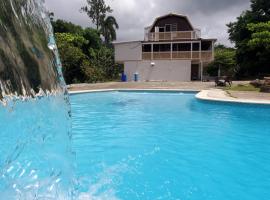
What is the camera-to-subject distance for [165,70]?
103ft

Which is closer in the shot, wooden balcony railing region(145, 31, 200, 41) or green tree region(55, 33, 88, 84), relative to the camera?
green tree region(55, 33, 88, 84)

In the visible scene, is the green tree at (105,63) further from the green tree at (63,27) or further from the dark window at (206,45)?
the dark window at (206,45)

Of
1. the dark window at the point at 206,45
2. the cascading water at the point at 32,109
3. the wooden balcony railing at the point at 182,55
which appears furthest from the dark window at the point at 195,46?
the cascading water at the point at 32,109

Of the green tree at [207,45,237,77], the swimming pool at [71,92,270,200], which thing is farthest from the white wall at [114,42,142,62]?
the swimming pool at [71,92,270,200]

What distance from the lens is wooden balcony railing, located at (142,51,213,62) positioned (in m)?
30.7

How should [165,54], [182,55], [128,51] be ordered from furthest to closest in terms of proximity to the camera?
1. [128,51]
2. [165,54]
3. [182,55]

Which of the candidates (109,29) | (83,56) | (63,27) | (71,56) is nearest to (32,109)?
(71,56)

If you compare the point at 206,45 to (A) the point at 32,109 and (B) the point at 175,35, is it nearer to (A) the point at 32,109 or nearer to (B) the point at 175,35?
(B) the point at 175,35

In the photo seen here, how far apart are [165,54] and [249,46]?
26.1 feet

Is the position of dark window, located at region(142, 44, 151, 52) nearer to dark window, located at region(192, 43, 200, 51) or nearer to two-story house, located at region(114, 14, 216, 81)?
two-story house, located at region(114, 14, 216, 81)

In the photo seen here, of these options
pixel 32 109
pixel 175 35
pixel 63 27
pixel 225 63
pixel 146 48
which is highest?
pixel 63 27

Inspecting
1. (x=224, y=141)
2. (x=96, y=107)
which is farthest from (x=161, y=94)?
(x=224, y=141)

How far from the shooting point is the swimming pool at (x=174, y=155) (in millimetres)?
4977

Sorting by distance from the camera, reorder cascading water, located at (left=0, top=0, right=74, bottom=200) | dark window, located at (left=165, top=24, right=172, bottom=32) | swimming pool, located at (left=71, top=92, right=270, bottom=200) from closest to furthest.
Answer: cascading water, located at (left=0, top=0, right=74, bottom=200), swimming pool, located at (left=71, top=92, right=270, bottom=200), dark window, located at (left=165, top=24, right=172, bottom=32)
